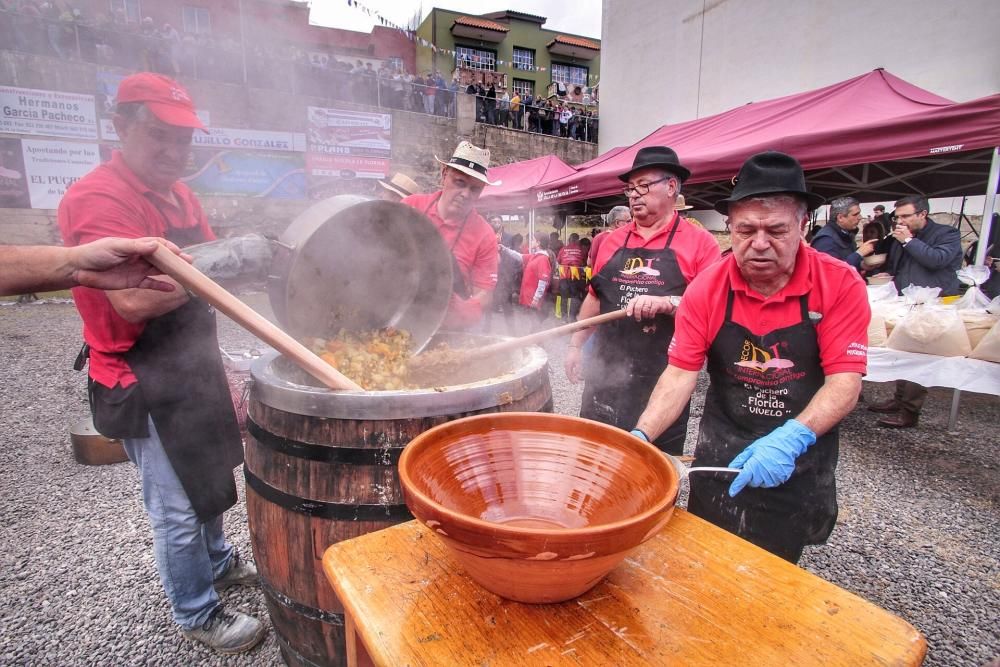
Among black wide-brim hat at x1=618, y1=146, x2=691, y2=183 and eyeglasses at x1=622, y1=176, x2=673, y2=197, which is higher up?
black wide-brim hat at x1=618, y1=146, x2=691, y2=183

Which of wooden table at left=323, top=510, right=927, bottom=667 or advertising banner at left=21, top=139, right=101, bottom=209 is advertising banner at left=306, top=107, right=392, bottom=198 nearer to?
advertising banner at left=21, top=139, right=101, bottom=209

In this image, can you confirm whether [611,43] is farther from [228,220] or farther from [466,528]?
[466,528]

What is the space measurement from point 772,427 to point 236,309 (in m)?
2.06

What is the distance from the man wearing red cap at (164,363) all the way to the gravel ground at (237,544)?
0.45 meters

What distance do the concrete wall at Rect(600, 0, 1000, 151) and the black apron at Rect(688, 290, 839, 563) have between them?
503 centimetres

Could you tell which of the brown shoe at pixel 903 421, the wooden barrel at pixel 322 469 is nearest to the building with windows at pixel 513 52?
the brown shoe at pixel 903 421

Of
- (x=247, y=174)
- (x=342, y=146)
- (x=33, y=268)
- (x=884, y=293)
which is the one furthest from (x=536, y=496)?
(x=342, y=146)

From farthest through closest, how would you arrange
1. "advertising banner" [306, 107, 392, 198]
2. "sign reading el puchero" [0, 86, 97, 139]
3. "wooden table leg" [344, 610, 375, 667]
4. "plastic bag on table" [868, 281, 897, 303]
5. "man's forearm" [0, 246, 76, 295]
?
"advertising banner" [306, 107, 392, 198] < "sign reading el puchero" [0, 86, 97, 139] < "plastic bag on table" [868, 281, 897, 303] < "man's forearm" [0, 246, 76, 295] < "wooden table leg" [344, 610, 375, 667]

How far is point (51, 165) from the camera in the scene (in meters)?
12.1

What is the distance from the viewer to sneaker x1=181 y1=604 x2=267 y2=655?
2.28m

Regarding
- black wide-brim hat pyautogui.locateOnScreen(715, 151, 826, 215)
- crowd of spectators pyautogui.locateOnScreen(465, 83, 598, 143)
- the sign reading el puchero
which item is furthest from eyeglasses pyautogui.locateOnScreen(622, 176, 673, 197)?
crowd of spectators pyautogui.locateOnScreen(465, 83, 598, 143)

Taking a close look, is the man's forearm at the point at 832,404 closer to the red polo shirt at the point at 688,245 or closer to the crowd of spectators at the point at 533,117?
the red polo shirt at the point at 688,245

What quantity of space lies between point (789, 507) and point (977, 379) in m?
3.34

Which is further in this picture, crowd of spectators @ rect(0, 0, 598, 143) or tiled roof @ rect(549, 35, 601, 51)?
tiled roof @ rect(549, 35, 601, 51)
